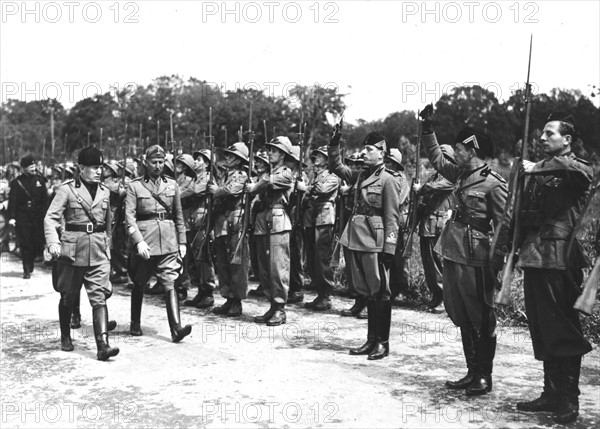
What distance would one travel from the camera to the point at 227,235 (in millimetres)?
8086

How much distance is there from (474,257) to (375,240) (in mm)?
1285

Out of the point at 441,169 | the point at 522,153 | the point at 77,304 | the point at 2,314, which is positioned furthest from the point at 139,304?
the point at 522,153

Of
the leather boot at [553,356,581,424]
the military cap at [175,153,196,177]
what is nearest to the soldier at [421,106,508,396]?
the leather boot at [553,356,581,424]

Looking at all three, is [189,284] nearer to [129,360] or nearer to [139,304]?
[139,304]

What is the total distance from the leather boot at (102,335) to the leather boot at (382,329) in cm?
240

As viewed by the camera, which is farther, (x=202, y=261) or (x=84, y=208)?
(x=202, y=261)

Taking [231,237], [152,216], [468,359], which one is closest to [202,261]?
[231,237]

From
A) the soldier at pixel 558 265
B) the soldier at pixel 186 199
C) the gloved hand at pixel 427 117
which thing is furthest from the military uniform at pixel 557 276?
the soldier at pixel 186 199

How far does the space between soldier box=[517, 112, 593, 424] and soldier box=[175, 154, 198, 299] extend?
17.3 feet

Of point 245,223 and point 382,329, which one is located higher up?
point 245,223

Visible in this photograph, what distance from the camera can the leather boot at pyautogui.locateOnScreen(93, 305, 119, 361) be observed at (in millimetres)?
6027

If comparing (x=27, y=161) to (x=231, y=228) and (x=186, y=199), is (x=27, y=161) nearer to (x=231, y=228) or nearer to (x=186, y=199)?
(x=186, y=199)

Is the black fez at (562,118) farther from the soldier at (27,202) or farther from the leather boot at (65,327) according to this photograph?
the soldier at (27,202)

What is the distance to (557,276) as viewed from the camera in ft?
14.8
